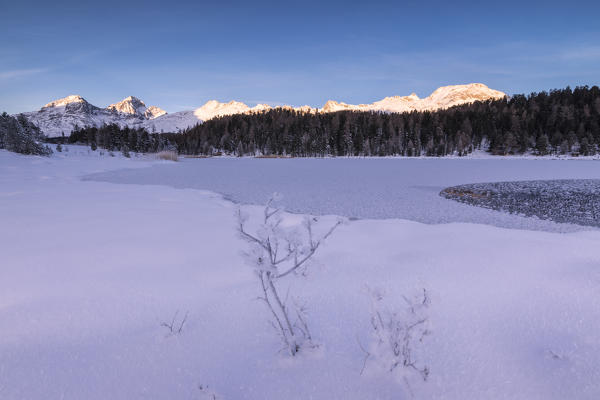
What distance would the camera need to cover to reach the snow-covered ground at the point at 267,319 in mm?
1681

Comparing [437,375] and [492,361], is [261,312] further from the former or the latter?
[492,361]

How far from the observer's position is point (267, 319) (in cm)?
231

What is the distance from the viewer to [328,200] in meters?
10.4

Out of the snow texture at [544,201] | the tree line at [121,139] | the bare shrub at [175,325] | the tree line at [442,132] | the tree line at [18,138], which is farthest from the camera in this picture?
the tree line at [121,139]

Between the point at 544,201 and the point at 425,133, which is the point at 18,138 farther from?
the point at 425,133

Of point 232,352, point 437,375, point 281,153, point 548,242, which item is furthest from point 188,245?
point 281,153

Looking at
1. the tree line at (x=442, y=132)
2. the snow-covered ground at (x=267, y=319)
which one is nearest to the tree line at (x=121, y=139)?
the tree line at (x=442, y=132)

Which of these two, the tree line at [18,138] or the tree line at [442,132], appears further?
the tree line at [442,132]

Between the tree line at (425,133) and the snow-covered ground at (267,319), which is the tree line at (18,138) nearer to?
the snow-covered ground at (267,319)

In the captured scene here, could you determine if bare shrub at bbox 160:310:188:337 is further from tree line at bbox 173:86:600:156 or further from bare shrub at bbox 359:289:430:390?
tree line at bbox 173:86:600:156

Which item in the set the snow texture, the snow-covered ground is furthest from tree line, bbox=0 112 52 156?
the snow texture

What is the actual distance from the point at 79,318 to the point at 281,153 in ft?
296

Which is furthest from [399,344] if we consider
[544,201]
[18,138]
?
[18,138]

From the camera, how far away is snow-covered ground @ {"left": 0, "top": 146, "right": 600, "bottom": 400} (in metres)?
1.68
